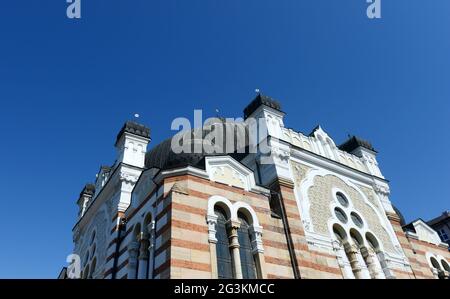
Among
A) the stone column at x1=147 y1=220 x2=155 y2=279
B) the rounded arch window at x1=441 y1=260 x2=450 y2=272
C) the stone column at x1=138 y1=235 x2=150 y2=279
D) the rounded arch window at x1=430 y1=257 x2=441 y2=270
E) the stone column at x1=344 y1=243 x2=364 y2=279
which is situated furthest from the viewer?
the rounded arch window at x1=441 y1=260 x2=450 y2=272

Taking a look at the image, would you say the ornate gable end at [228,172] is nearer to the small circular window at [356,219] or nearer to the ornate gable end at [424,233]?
the small circular window at [356,219]

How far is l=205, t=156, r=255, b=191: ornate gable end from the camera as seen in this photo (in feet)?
41.3

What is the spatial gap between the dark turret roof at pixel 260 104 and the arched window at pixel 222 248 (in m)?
5.82

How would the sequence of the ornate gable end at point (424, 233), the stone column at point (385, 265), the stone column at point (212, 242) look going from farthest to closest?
the ornate gable end at point (424, 233) → the stone column at point (385, 265) → the stone column at point (212, 242)

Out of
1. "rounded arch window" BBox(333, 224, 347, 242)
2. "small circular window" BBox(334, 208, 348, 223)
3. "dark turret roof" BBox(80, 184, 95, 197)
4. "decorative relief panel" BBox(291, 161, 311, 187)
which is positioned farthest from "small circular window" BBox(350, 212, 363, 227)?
"dark turret roof" BBox(80, 184, 95, 197)

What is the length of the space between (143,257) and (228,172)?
4.03 m

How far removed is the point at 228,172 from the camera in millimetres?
12984

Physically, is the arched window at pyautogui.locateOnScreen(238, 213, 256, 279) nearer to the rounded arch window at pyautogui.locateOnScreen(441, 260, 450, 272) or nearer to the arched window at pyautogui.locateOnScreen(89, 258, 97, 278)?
the arched window at pyautogui.locateOnScreen(89, 258, 97, 278)

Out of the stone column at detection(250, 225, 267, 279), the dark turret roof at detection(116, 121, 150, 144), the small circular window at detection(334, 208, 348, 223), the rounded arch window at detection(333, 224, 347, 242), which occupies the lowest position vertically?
the stone column at detection(250, 225, 267, 279)

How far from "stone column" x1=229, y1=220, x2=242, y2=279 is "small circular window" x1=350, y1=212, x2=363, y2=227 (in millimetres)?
6433

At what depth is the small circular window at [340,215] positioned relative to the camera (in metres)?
15.1

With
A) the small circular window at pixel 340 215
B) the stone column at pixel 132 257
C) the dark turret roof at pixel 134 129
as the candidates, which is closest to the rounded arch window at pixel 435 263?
the small circular window at pixel 340 215

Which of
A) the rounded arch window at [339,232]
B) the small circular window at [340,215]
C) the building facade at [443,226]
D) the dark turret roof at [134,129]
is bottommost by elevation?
the rounded arch window at [339,232]

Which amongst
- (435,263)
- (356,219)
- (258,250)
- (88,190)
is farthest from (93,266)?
(435,263)
